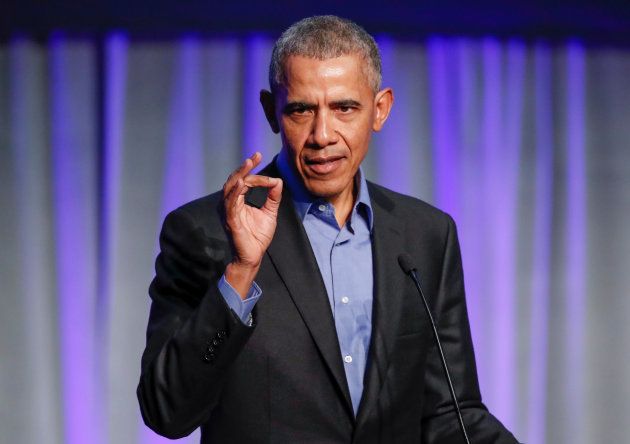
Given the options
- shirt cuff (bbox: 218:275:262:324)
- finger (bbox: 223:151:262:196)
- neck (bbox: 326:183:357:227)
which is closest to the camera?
finger (bbox: 223:151:262:196)

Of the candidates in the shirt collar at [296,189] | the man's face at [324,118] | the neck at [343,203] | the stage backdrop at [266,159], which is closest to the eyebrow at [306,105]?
the man's face at [324,118]

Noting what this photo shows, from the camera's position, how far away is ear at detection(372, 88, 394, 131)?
207cm

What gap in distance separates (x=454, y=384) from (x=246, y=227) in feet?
2.03

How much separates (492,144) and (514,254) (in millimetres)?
420

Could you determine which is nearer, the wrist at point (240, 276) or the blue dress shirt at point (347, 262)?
the wrist at point (240, 276)

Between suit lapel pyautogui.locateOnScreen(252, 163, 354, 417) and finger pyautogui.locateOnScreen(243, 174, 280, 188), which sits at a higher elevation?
finger pyautogui.locateOnScreen(243, 174, 280, 188)

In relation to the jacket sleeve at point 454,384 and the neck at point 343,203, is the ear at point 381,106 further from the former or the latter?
the jacket sleeve at point 454,384

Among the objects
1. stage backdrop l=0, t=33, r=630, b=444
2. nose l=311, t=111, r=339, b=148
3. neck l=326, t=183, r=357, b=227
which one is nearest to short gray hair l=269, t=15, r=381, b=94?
nose l=311, t=111, r=339, b=148

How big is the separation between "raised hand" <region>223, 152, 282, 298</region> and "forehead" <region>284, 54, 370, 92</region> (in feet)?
1.02

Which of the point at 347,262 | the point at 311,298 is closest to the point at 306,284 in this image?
the point at 311,298

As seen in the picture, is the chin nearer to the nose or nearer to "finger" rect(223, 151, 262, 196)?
the nose

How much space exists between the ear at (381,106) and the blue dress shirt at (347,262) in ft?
0.41

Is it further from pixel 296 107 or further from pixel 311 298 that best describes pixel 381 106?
pixel 311 298

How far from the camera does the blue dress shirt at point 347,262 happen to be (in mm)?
1861
